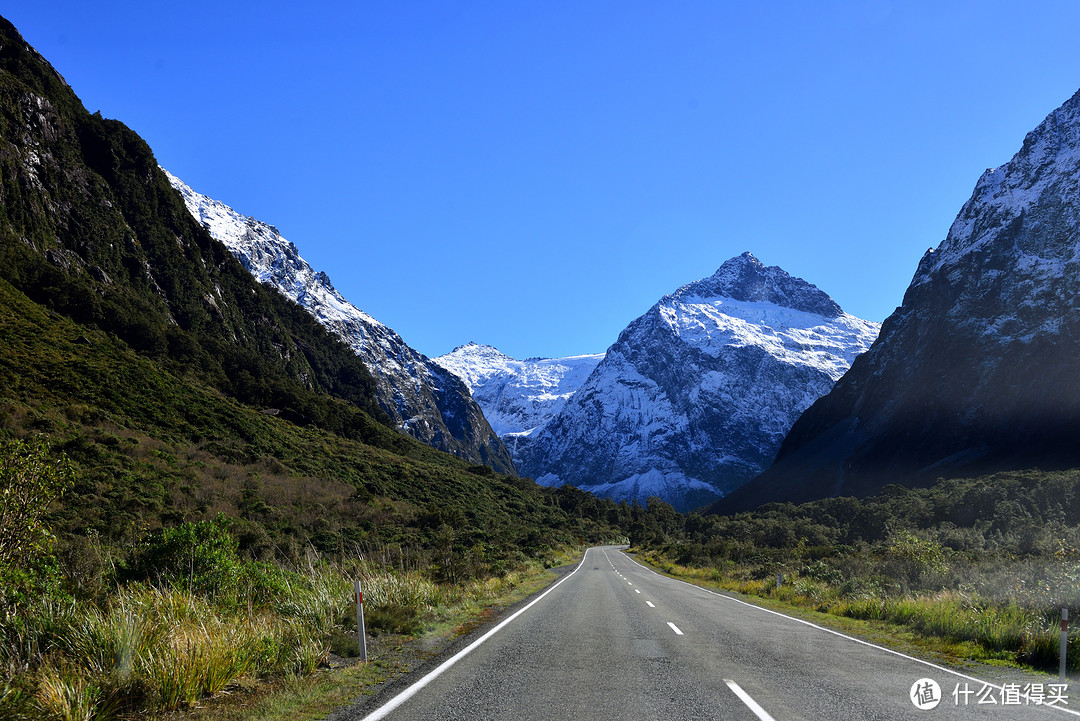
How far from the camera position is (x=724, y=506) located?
→ 509 feet

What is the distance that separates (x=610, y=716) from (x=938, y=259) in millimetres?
187869

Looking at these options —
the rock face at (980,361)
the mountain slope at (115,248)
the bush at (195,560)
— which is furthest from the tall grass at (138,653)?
the rock face at (980,361)

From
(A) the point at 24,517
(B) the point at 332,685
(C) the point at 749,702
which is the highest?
(A) the point at 24,517

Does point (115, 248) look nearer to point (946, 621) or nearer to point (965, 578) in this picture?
point (965, 578)

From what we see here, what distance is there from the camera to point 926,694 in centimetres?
721

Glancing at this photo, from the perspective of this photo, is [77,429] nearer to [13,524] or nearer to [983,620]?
[13,524]

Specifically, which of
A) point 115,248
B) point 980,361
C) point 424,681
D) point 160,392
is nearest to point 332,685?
point 424,681

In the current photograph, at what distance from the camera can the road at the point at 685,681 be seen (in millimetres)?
6238

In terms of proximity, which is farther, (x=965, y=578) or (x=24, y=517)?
(x=965, y=578)

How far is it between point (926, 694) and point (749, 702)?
8.16 feet

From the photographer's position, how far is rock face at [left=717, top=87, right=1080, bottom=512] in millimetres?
102000

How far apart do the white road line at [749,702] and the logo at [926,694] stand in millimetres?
1840

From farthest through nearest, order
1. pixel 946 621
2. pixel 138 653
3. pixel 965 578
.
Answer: pixel 965 578, pixel 946 621, pixel 138 653

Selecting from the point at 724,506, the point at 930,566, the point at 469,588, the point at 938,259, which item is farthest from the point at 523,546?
the point at 938,259
